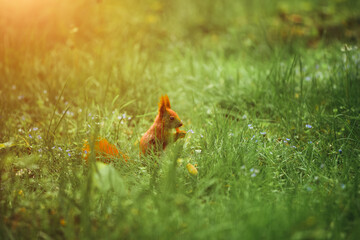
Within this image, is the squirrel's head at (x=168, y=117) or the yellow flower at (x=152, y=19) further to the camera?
the yellow flower at (x=152, y=19)

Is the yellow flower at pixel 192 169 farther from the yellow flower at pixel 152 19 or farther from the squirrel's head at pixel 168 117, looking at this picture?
the yellow flower at pixel 152 19

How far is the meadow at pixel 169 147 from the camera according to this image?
5.41 feet

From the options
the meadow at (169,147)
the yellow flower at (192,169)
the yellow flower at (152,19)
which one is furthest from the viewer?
the yellow flower at (152,19)

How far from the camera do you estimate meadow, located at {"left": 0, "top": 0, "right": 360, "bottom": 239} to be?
1.65m

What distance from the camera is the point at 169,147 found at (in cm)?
206

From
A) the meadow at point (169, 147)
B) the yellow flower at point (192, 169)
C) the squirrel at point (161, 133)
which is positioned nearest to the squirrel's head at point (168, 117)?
the squirrel at point (161, 133)

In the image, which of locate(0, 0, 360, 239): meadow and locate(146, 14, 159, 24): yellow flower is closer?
locate(0, 0, 360, 239): meadow

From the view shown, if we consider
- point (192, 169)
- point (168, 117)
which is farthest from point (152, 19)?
point (192, 169)

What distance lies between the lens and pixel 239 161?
1968 mm

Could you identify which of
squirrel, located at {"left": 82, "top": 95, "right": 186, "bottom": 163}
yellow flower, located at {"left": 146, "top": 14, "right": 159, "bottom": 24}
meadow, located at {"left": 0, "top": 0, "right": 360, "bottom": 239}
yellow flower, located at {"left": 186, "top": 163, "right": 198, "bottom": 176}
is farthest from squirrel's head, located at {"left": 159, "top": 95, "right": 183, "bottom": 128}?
yellow flower, located at {"left": 146, "top": 14, "right": 159, "bottom": 24}

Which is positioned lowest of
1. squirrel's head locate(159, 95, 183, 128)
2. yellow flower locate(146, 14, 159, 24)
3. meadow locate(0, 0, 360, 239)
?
meadow locate(0, 0, 360, 239)

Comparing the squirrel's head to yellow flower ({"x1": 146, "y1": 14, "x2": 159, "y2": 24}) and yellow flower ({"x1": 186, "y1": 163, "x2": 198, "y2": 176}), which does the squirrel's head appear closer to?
yellow flower ({"x1": 186, "y1": 163, "x2": 198, "y2": 176})

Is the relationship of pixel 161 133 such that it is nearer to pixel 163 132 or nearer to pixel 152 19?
pixel 163 132

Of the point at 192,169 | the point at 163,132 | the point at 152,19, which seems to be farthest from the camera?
the point at 152,19
